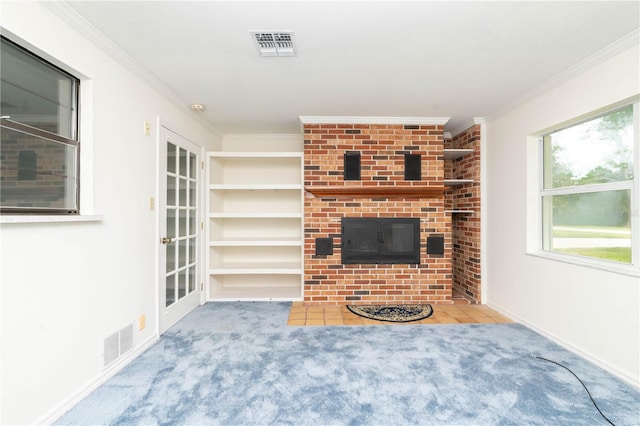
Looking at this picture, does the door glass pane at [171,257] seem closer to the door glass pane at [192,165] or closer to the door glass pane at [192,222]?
the door glass pane at [192,222]

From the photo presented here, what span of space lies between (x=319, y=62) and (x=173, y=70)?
120 cm

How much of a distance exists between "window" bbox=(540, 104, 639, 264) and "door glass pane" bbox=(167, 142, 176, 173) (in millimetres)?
3778

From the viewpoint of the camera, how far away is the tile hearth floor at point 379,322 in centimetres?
304

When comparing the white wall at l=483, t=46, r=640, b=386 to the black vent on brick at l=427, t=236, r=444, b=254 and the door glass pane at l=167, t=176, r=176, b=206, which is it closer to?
the black vent on brick at l=427, t=236, r=444, b=254

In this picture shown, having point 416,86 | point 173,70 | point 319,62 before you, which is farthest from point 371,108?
point 173,70

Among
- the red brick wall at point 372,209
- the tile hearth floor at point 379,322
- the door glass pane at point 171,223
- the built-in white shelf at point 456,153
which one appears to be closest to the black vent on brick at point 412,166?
the red brick wall at point 372,209

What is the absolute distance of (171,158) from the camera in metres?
2.96

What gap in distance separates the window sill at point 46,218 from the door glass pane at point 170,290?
46.3 inches

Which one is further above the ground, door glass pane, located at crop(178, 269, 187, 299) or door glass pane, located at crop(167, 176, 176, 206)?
door glass pane, located at crop(167, 176, 176, 206)

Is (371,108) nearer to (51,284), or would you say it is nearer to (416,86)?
(416,86)

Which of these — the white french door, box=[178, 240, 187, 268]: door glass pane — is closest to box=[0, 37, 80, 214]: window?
the white french door

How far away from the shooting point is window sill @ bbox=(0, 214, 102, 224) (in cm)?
134

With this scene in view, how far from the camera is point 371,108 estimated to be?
3.19 meters

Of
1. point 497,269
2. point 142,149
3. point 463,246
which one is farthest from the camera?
point 463,246
